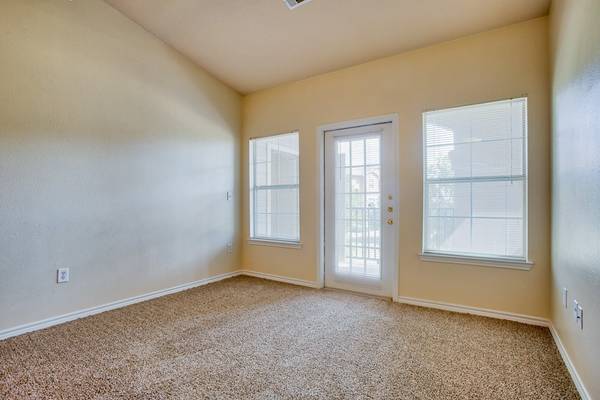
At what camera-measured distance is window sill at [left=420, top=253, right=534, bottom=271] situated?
8.71 feet

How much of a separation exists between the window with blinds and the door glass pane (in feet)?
1.80

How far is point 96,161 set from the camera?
9.66 ft

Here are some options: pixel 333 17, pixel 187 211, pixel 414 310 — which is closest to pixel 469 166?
pixel 414 310

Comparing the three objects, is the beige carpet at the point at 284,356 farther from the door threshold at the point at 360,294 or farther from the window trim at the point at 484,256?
the window trim at the point at 484,256

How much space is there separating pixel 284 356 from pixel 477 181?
7.34ft

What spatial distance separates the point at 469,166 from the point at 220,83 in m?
3.19

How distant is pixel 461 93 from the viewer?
2.92 meters

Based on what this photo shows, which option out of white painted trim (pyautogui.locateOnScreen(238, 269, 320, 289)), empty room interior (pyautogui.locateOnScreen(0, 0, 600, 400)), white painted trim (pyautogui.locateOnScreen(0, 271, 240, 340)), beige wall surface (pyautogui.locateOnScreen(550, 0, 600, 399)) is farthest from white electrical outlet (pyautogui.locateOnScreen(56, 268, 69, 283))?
beige wall surface (pyautogui.locateOnScreen(550, 0, 600, 399))

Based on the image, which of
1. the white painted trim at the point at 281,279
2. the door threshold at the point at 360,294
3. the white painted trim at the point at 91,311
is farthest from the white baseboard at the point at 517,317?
the white painted trim at the point at 91,311

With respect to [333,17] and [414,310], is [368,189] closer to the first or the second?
[414,310]

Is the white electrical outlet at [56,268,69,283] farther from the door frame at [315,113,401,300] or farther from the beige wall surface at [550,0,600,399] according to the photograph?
the beige wall surface at [550,0,600,399]

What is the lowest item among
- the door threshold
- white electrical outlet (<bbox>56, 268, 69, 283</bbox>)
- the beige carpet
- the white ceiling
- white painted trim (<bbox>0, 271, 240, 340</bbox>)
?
the door threshold

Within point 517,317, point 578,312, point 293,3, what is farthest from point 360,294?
point 293,3

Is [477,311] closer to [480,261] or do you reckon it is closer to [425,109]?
[480,261]
